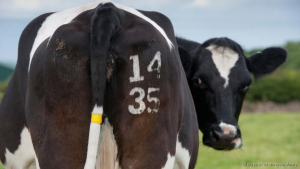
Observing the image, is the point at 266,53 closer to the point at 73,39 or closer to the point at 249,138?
the point at 73,39

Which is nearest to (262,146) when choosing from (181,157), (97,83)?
(181,157)

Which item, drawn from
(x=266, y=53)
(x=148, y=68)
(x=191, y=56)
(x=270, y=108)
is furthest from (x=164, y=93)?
(x=270, y=108)

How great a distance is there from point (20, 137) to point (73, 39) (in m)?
1.32

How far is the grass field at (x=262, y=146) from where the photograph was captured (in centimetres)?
1295

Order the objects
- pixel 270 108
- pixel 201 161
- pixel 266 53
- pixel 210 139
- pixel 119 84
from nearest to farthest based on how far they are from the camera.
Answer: pixel 119 84 < pixel 210 139 < pixel 266 53 < pixel 201 161 < pixel 270 108

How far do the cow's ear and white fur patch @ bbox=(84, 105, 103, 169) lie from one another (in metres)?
3.80

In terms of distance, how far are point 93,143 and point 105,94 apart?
12.0 inches

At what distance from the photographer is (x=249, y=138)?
18.7 meters

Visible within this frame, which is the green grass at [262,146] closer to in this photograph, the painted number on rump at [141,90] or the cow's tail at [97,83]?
the painted number on rump at [141,90]

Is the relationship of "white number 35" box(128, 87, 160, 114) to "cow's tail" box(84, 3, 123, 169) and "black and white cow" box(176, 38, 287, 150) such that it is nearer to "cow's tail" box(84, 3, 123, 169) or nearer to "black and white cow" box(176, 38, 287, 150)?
"cow's tail" box(84, 3, 123, 169)

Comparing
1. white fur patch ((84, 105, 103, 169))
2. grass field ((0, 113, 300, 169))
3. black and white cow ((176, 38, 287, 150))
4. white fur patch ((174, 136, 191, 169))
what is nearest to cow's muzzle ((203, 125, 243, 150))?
black and white cow ((176, 38, 287, 150))

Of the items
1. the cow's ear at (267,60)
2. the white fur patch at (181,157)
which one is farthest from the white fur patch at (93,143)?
the cow's ear at (267,60)

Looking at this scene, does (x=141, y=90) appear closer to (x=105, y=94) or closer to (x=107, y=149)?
(x=105, y=94)

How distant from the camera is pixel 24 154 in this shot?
409 cm
